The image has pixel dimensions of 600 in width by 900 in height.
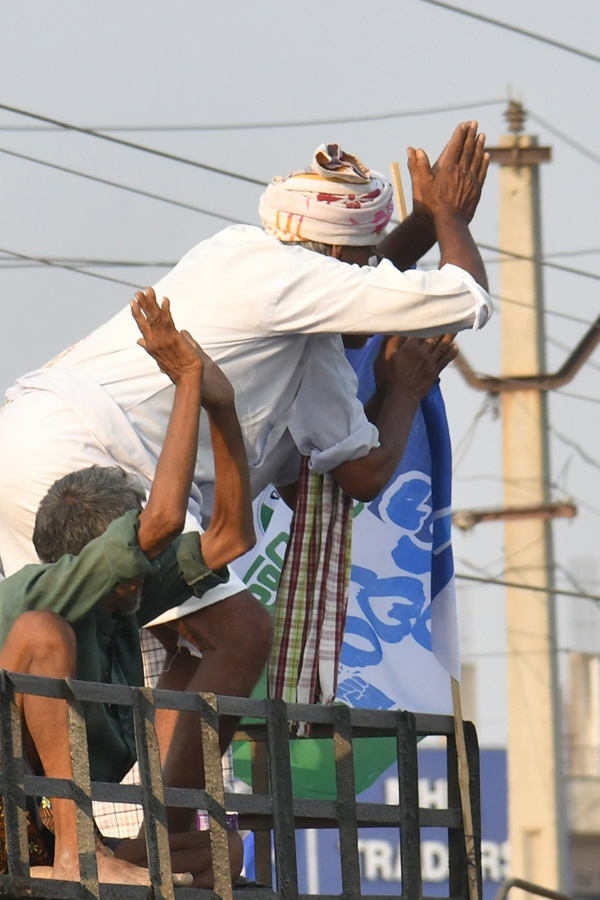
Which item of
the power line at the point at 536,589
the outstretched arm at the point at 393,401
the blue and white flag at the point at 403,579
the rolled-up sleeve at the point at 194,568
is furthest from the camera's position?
the power line at the point at 536,589

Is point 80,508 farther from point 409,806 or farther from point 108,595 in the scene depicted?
point 409,806

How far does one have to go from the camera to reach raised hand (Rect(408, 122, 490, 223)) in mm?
4832

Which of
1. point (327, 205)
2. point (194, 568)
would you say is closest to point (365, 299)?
point (327, 205)

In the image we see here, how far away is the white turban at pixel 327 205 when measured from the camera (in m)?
4.57

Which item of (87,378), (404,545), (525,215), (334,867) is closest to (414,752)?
(87,378)

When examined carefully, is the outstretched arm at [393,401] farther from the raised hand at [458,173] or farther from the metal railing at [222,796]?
the metal railing at [222,796]

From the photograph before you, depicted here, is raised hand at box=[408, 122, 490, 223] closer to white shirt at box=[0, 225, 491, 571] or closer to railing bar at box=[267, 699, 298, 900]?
white shirt at box=[0, 225, 491, 571]

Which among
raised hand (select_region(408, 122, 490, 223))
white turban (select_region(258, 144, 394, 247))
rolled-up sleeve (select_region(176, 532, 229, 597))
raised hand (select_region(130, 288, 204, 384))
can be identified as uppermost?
raised hand (select_region(408, 122, 490, 223))

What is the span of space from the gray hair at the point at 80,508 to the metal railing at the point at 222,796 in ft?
1.88

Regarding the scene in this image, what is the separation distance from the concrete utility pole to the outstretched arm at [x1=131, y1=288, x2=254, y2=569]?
1259cm

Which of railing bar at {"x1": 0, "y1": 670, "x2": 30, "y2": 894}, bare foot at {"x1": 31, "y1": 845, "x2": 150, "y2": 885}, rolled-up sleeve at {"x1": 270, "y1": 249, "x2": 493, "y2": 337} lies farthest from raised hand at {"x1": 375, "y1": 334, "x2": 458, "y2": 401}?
railing bar at {"x1": 0, "y1": 670, "x2": 30, "y2": 894}

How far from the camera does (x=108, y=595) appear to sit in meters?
3.72

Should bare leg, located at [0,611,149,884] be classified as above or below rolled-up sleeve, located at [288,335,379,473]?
below

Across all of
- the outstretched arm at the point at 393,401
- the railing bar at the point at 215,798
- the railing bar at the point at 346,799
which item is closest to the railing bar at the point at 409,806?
the railing bar at the point at 346,799
